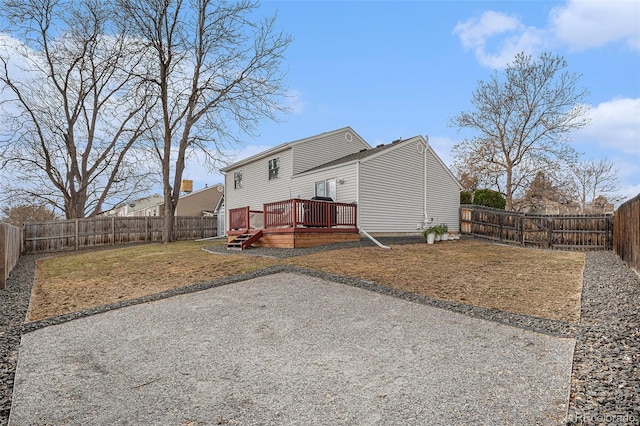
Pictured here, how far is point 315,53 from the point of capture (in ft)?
34.8

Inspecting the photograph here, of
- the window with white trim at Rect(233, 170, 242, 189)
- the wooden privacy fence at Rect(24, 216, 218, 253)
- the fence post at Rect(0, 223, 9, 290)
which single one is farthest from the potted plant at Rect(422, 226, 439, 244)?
the wooden privacy fence at Rect(24, 216, 218, 253)

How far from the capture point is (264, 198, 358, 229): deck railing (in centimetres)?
1299

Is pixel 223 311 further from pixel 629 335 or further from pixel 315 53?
pixel 315 53

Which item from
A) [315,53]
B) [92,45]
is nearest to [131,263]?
[315,53]

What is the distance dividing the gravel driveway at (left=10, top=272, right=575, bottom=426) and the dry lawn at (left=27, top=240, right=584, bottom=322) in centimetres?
126

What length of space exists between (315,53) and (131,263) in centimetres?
845

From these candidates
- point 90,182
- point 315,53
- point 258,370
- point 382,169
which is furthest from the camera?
point 90,182

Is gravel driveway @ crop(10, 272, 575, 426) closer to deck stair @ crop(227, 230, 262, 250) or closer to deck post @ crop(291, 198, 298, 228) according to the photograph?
deck post @ crop(291, 198, 298, 228)

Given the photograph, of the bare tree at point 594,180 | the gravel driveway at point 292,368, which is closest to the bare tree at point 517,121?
the bare tree at point 594,180

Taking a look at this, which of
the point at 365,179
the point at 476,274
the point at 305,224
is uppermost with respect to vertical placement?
the point at 365,179

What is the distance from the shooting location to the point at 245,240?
1366 centimetres

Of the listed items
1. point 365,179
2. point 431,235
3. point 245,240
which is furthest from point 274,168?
point 431,235

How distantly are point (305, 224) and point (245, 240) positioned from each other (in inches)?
93.8

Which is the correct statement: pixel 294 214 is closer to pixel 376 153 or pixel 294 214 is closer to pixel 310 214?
pixel 310 214
